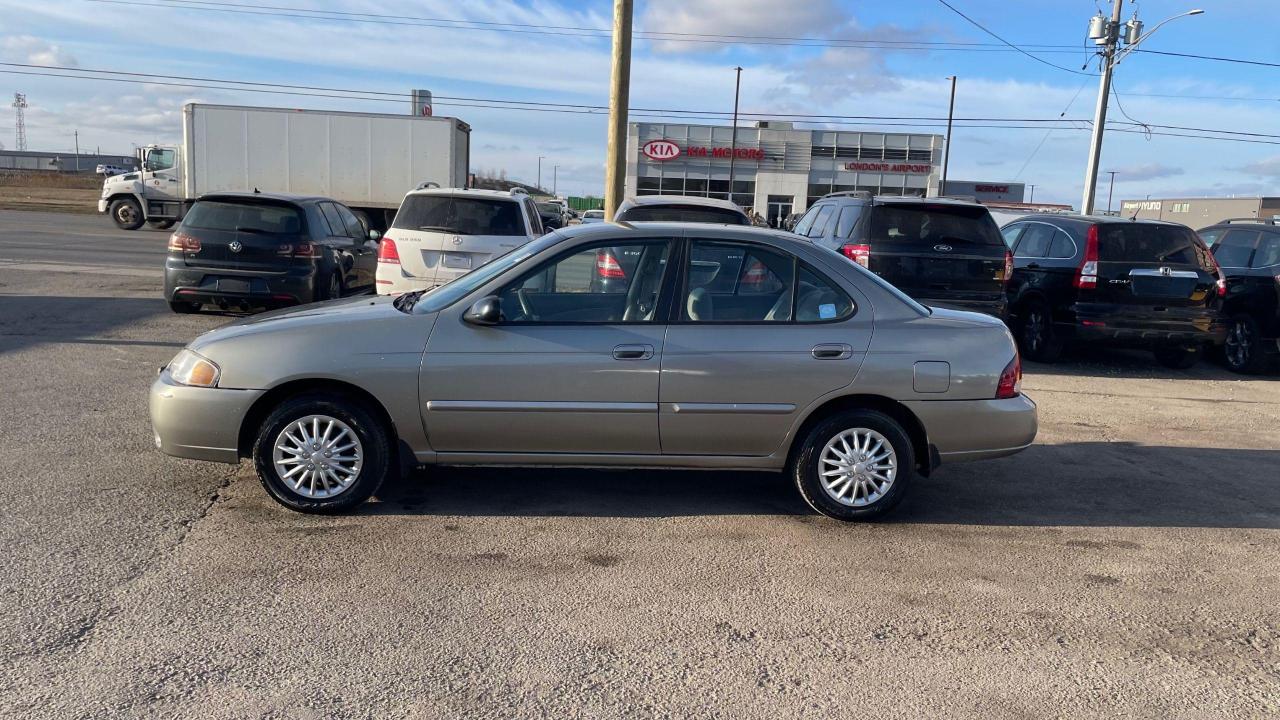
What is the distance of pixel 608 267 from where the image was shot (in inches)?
210

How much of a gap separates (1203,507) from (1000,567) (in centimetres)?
202

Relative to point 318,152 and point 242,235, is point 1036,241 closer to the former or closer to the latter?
point 242,235

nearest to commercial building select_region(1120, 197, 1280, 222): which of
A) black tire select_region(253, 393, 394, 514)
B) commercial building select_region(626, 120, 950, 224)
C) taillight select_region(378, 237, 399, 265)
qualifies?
commercial building select_region(626, 120, 950, 224)

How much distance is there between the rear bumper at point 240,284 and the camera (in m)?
10.9

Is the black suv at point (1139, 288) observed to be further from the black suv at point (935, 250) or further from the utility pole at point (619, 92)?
the utility pole at point (619, 92)

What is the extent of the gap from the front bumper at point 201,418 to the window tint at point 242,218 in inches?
252

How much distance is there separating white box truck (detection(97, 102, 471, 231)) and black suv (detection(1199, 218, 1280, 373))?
745 inches

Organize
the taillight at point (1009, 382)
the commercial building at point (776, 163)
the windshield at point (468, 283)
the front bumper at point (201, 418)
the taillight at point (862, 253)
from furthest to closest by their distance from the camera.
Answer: the commercial building at point (776, 163)
the taillight at point (862, 253)
the taillight at point (1009, 382)
the windshield at point (468, 283)
the front bumper at point (201, 418)

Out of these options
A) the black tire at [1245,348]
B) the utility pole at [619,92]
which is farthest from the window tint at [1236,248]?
the utility pole at [619,92]

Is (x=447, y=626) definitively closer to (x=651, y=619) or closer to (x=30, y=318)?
(x=651, y=619)

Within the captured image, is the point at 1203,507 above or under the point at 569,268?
under

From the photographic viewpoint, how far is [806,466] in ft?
17.3

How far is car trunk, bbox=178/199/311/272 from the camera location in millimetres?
10906

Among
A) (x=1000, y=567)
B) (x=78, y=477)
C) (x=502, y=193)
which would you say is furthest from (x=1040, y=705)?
(x=502, y=193)
